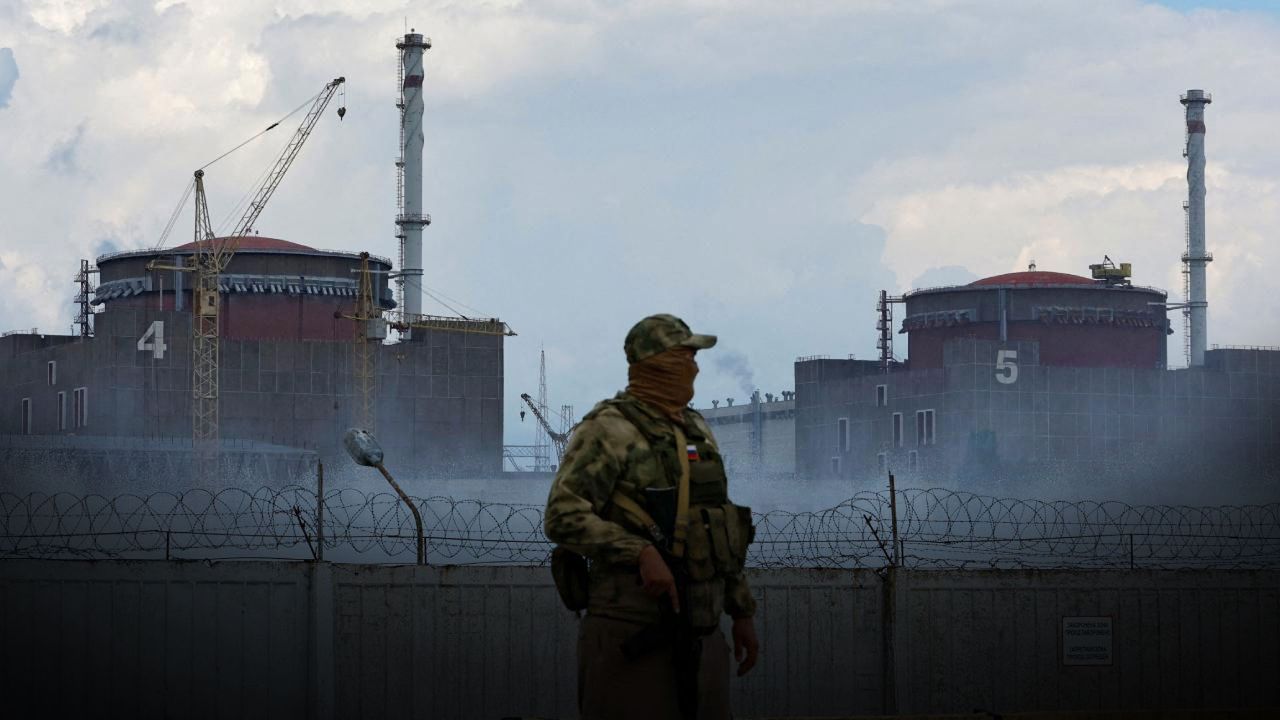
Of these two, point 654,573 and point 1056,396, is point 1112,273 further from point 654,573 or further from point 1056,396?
point 654,573

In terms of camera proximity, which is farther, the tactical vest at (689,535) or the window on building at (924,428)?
the window on building at (924,428)

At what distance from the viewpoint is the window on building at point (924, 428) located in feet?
298

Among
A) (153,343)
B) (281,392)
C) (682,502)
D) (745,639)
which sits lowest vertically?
(745,639)

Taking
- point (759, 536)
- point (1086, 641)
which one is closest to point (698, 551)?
point (1086, 641)

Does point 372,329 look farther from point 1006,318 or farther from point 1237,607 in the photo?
point 1237,607

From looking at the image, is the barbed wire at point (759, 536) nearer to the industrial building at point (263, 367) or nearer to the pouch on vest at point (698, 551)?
the pouch on vest at point (698, 551)

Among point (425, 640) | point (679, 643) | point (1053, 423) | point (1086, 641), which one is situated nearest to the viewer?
point (679, 643)

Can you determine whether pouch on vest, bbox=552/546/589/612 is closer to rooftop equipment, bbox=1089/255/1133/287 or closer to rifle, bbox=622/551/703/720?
rifle, bbox=622/551/703/720

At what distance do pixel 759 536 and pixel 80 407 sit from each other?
57.2 m

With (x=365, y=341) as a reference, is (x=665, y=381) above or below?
below

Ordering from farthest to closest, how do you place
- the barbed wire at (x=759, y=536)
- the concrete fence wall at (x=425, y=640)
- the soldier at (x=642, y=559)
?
the barbed wire at (x=759, y=536) → the concrete fence wall at (x=425, y=640) → the soldier at (x=642, y=559)

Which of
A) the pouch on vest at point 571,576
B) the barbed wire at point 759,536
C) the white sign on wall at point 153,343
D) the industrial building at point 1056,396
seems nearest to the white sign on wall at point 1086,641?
the barbed wire at point 759,536

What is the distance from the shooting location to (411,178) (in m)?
99.2

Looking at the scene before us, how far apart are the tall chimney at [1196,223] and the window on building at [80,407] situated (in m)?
61.5
